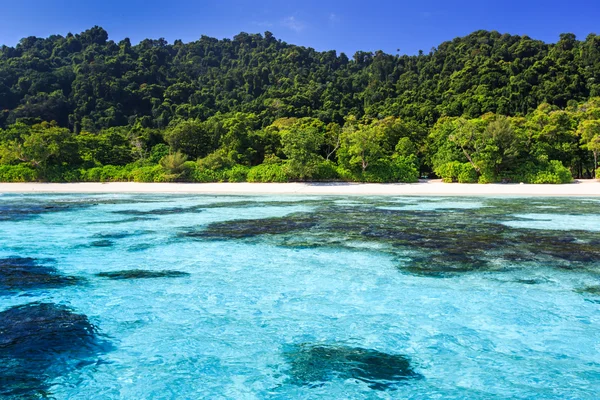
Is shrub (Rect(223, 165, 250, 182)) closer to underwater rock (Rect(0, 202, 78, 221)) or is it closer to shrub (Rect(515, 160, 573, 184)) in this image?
underwater rock (Rect(0, 202, 78, 221))

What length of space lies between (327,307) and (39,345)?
140 inches

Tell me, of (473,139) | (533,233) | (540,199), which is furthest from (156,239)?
(473,139)

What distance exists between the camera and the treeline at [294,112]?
94.0ft

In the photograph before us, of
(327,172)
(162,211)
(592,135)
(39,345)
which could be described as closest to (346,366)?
(39,345)

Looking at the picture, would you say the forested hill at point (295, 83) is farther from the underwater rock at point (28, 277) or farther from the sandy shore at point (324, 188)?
the underwater rock at point (28, 277)

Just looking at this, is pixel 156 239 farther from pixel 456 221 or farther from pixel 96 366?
pixel 456 221

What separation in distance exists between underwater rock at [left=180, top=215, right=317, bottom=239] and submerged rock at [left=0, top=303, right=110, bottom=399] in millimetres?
6059

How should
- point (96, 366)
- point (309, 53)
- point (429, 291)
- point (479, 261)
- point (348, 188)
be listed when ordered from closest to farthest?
point (96, 366) < point (429, 291) < point (479, 261) < point (348, 188) < point (309, 53)

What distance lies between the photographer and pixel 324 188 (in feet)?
85.3

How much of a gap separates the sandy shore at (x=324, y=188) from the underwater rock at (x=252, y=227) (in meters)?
10.1

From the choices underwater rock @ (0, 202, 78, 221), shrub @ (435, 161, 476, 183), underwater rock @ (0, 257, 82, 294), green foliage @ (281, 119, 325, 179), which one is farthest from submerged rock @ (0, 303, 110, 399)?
shrub @ (435, 161, 476, 183)

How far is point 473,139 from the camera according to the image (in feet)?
93.3

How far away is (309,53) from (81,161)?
260 feet

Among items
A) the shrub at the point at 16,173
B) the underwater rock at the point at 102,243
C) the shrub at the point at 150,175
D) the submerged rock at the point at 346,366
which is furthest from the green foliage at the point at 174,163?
the submerged rock at the point at 346,366
